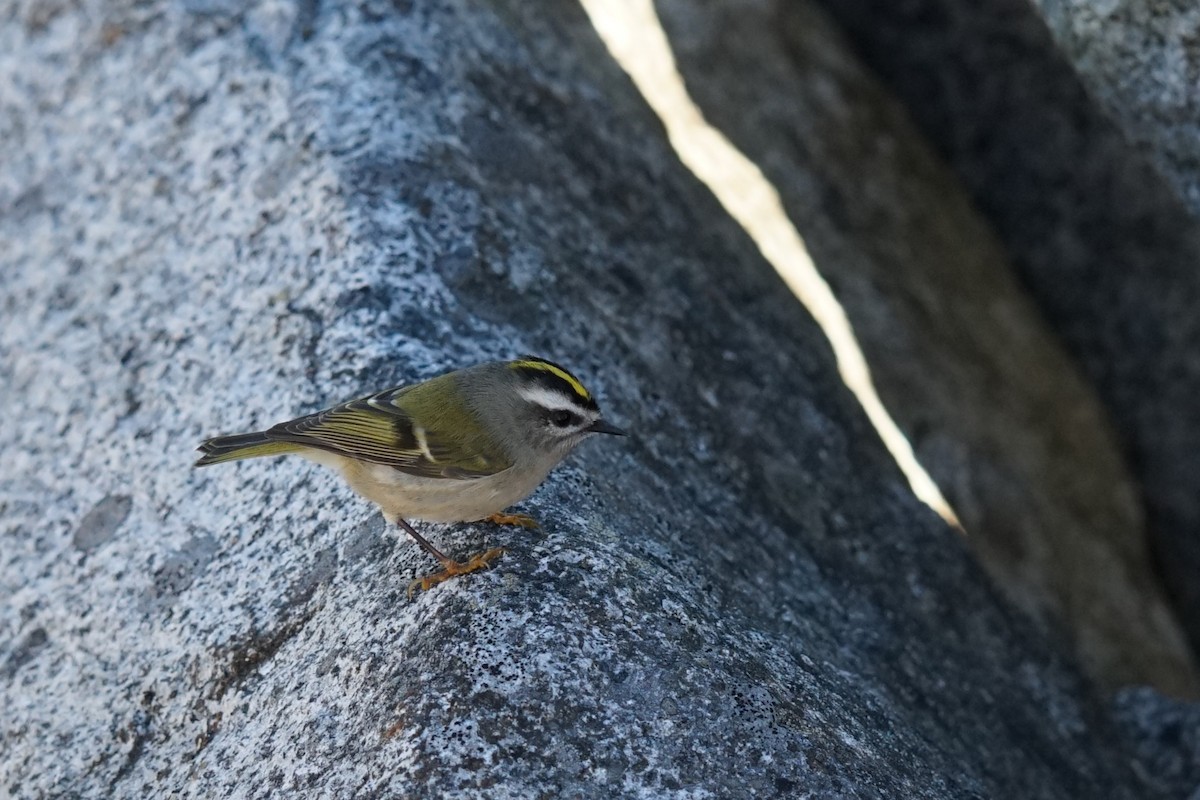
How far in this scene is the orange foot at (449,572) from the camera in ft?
12.4

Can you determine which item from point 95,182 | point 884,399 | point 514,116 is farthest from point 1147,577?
point 95,182

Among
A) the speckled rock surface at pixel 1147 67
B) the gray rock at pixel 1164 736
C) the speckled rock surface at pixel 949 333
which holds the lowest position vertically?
the gray rock at pixel 1164 736

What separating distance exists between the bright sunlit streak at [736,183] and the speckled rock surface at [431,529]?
361 mm

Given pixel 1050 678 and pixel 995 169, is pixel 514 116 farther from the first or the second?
pixel 995 169

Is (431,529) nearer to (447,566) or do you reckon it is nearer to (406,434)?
(406,434)

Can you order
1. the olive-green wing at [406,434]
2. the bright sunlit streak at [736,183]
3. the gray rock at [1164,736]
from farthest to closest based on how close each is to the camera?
the bright sunlit streak at [736,183] → the gray rock at [1164,736] → the olive-green wing at [406,434]

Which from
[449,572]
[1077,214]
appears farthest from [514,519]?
[1077,214]

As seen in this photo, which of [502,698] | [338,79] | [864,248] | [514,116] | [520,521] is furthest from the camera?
[864,248]

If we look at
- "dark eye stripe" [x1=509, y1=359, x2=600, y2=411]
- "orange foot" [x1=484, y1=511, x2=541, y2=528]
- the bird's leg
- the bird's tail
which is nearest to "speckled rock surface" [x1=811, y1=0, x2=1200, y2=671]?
"dark eye stripe" [x1=509, y1=359, x2=600, y2=411]

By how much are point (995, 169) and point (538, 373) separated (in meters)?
4.96

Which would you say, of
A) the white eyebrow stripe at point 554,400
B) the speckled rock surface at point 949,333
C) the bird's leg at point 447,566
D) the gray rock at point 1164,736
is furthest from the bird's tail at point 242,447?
the gray rock at point 1164,736

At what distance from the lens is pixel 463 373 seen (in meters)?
4.25

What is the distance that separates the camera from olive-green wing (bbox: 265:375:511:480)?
13.1 ft

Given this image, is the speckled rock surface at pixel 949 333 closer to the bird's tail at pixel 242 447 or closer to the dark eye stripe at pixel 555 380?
the dark eye stripe at pixel 555 380
